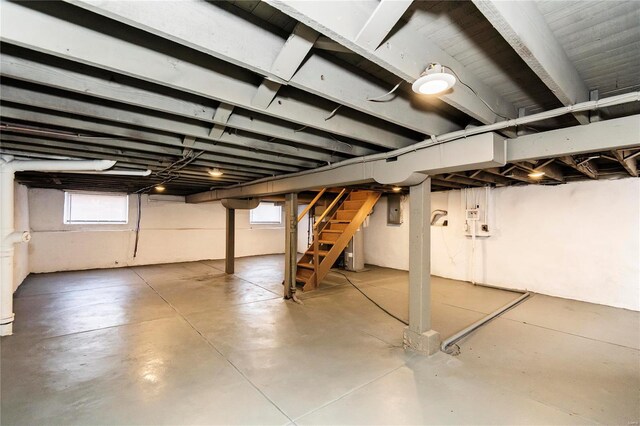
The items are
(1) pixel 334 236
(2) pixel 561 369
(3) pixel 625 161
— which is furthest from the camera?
(1) pixel 334 236

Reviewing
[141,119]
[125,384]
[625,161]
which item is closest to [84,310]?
[125,384]

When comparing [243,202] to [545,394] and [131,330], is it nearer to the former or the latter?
[131,330]

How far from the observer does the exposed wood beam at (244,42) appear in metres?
A: 1.02

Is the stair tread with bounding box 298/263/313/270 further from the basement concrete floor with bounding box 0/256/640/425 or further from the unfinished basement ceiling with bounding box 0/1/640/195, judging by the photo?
the unfinished basement ceiling with bounding box 0/1/640/195

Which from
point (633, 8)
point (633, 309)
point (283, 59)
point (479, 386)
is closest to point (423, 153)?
point (633, 8)

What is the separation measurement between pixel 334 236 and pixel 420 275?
2.77 meters

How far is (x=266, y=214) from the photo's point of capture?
32.1 feet

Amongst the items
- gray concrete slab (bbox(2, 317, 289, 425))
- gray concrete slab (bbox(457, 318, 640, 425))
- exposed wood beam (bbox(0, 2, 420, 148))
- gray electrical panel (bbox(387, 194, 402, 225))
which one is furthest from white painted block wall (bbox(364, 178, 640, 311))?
gray concrete slab (bbox(2, 317, 289, 425))

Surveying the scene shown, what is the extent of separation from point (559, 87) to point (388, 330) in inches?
107

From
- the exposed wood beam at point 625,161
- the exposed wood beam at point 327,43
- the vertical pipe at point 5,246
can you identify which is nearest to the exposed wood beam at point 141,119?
the exposed wood beam at point 327,43

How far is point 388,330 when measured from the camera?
3.31m

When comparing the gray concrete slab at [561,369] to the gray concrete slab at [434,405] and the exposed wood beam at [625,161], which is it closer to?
the gray concrete slab at [434,405]

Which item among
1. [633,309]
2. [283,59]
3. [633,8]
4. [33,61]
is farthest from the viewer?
[633,309]

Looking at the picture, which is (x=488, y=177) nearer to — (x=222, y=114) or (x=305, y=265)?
(x=305, y=265)
